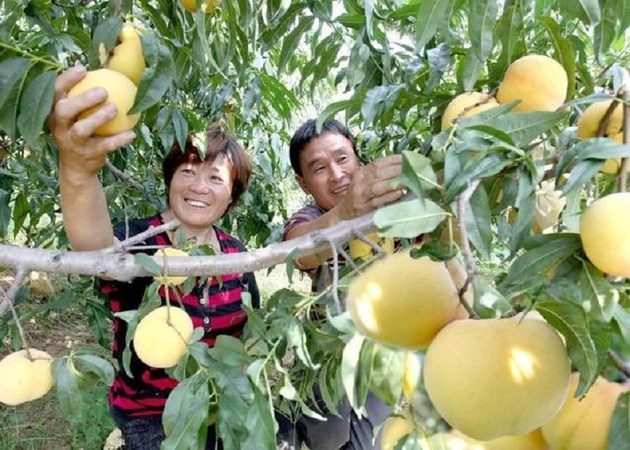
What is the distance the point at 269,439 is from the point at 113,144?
1.89 feet

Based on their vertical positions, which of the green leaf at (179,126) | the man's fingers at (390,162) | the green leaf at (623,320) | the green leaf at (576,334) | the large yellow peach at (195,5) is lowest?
the green leaf at (179,126)

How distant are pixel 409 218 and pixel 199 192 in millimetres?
1462

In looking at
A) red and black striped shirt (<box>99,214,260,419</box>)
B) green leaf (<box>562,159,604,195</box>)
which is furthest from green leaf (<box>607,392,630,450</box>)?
red and black striped shirt (<box>99,214,260,419</box>)

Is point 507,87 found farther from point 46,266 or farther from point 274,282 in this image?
point 274,282

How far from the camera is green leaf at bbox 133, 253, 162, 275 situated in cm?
99

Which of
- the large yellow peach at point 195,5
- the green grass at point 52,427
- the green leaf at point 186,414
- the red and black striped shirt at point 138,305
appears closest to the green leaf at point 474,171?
the green leaf at point 186,414

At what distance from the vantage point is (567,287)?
0.60 meters

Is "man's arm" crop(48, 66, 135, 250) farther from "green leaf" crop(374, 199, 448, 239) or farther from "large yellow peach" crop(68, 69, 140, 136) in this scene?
"green leaf" crop(374, 199, 448, 239)

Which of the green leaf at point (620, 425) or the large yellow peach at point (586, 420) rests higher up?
the green leaf at point (620, 425)

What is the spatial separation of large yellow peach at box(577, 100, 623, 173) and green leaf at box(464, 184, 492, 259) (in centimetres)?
21

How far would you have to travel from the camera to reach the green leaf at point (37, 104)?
94 centimetres

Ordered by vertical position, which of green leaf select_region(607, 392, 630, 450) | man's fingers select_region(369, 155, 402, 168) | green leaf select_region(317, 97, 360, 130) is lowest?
green leaf select_region(607, 392, 630, 450)

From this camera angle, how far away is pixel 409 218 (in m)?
0.62

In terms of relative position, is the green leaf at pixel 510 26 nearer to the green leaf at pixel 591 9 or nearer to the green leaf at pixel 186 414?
the green leaf at pixel 591 9
